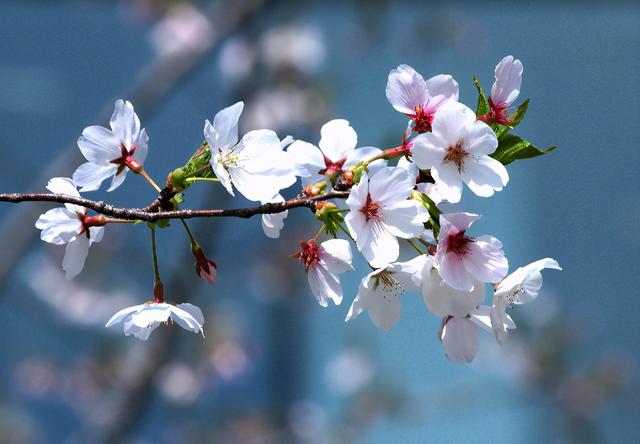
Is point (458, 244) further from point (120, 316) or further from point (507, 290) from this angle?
point (120, 316)

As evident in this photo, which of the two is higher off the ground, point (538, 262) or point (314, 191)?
point (314, 191)

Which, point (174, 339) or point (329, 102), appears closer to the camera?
point (174, 339)

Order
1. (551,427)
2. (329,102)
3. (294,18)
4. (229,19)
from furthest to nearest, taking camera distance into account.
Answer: (551,427) < (329,102) < (294,18) < (229,19)

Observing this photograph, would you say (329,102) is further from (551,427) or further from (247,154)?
(247,154)

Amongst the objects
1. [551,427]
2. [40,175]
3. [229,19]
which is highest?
[229,19]

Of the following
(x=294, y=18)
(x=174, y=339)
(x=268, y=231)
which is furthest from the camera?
(x=294, y=18)

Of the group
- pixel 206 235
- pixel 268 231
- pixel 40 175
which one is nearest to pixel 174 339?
Result: pixel 206 235

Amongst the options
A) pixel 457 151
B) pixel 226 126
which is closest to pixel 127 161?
pixel 226 126

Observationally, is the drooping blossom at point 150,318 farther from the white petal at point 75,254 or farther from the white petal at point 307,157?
the white petal at point 307,157
